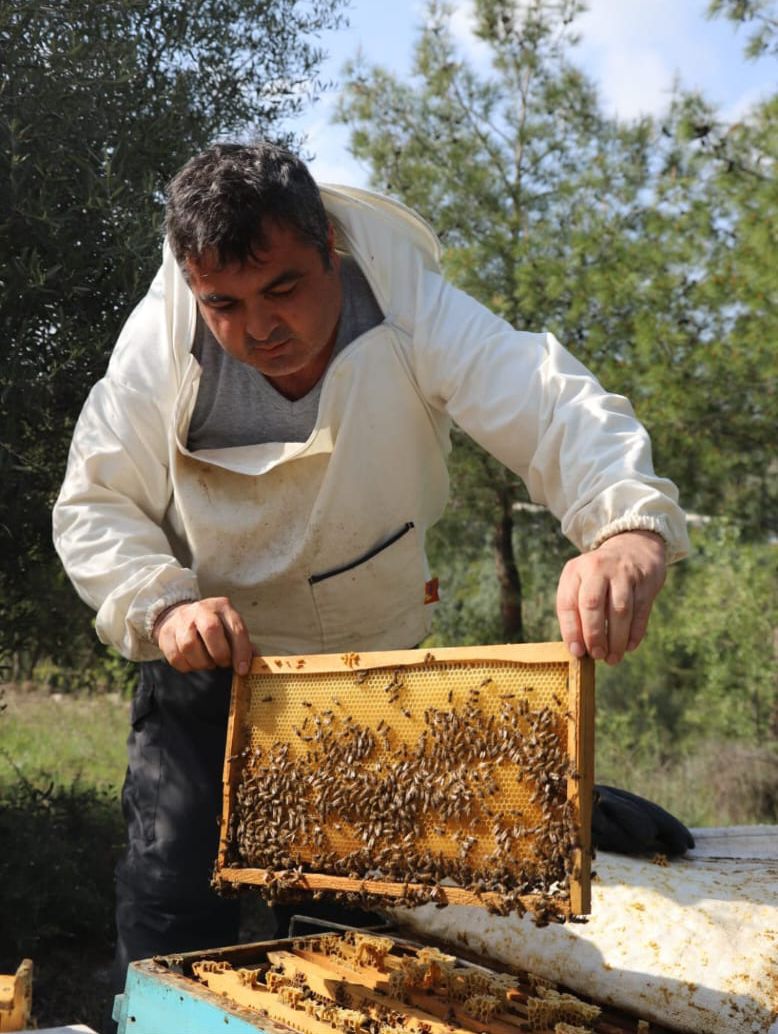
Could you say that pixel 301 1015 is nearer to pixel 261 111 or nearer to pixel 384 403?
pixel 384 403

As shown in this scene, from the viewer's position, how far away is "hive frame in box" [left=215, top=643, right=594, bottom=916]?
179 cm

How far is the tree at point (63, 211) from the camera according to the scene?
4.07 meters

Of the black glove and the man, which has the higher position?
the man

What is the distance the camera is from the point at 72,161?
4.25m

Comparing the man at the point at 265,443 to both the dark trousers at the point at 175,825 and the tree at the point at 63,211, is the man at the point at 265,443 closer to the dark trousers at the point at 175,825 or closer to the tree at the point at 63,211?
the dark trousers at the point at 175,825

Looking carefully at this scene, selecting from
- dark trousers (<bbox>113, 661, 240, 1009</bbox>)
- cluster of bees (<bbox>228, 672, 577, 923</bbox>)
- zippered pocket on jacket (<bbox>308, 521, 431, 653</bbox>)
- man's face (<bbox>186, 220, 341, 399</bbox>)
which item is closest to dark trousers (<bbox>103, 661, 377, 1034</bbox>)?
dark trousers (<bbox>113, 661, 240, 1009</bbox>)

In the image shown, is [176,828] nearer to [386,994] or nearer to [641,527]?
[386,994]

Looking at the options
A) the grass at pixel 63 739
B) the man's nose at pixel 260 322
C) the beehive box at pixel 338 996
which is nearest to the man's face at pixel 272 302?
the man's nose at pixel 260 322

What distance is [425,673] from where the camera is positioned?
2.06 metres

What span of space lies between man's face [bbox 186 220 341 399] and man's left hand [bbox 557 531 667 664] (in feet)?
2.95

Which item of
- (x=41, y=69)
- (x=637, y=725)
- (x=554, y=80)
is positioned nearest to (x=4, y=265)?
(x=41, y=69)

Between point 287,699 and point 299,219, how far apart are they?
108 centimetres

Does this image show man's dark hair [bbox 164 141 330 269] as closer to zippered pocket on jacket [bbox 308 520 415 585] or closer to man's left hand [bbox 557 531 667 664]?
zippered pocket on jacket [bbox 308 520 415 585]

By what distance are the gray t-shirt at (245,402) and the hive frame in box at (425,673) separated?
66 centimetres
